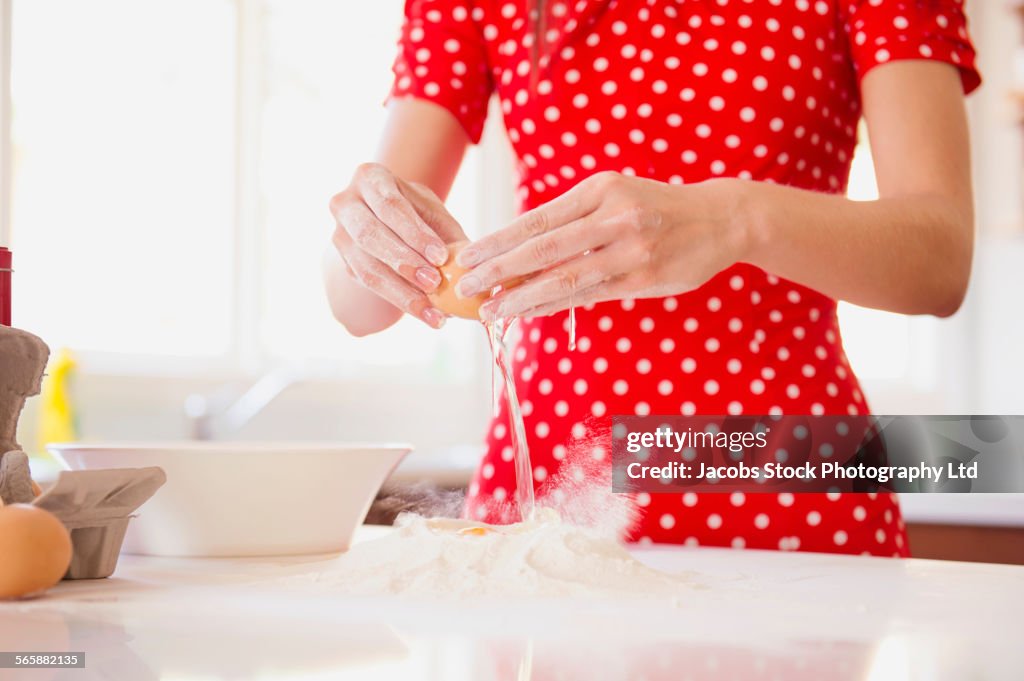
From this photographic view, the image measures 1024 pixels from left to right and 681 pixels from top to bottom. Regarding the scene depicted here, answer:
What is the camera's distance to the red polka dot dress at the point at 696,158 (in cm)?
107

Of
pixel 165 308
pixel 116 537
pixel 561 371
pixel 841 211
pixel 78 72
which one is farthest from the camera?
pixel 165 308

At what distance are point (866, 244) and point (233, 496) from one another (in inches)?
23.2

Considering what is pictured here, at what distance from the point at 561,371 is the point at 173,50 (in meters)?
1.84

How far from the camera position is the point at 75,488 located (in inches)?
25.4

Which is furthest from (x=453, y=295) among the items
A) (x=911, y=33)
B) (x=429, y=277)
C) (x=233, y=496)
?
(x=911, y=33)

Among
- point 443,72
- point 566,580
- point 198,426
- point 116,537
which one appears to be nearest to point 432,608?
point 566,580

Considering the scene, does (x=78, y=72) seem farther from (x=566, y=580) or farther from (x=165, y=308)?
(x=566, y=580)

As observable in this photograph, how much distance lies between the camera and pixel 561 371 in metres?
1.14

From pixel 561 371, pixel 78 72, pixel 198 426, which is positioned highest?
pixel 78 72

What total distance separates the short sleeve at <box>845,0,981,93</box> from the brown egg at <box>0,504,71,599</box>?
0.88 meters

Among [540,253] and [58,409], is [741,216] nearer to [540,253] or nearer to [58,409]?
[540,253]

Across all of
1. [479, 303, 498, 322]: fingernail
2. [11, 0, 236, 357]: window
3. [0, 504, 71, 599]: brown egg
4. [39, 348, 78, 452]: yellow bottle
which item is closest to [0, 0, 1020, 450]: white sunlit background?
[11, 0, 236, 357]: window

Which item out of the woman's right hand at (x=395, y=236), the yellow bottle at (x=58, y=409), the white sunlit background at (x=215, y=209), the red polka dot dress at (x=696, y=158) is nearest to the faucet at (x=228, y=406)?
the white sunlit background at (x=215, y=209)

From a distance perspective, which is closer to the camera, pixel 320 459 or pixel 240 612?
pixel 240 612
